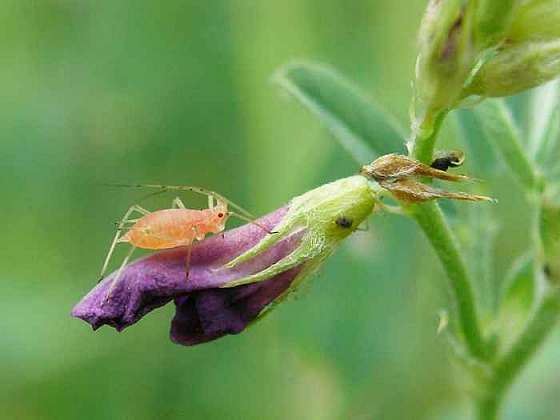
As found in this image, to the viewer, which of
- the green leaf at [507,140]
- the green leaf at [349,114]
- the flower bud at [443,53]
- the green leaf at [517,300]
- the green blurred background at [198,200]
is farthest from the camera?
the green blurred background at [198,200]

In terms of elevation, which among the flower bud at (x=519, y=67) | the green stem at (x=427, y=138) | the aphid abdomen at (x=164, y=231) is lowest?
the green stem at (x=427, y=138)

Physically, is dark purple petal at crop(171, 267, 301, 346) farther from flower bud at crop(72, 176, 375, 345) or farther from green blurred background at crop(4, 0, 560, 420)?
green blurred background at crop(4, 0, 560, 420)

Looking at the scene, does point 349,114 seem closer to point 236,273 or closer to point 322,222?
point 322,222

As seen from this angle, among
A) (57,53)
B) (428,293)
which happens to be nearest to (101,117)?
(57,53)

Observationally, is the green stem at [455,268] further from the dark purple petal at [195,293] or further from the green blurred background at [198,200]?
the green blurred background at [198,200]

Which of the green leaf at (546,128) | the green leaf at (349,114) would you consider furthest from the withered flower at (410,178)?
the green leaf at (349,114)

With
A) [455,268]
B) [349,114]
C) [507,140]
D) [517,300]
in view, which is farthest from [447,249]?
[349,114]
